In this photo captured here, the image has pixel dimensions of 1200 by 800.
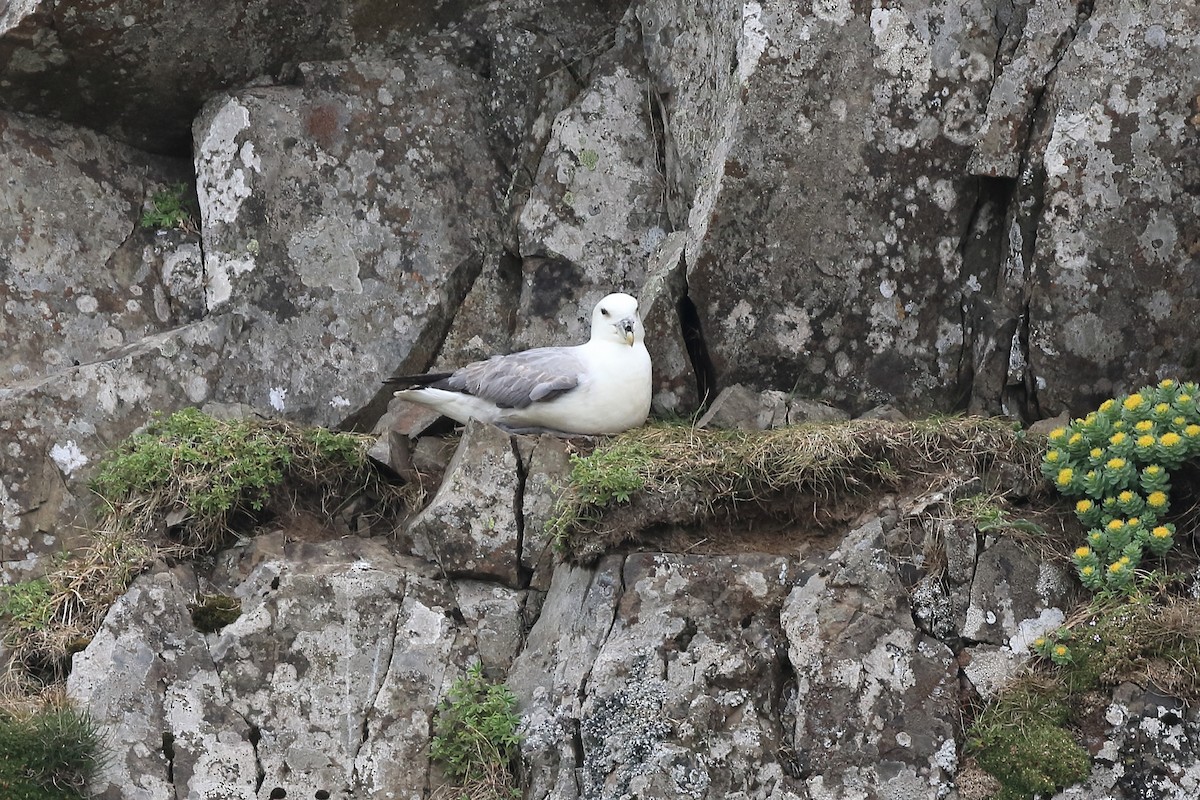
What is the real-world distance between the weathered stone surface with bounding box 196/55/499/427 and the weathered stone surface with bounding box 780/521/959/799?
2692mm

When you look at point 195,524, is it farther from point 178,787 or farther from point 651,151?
point 651,151

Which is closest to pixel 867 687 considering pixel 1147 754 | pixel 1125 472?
pixel 1147 754

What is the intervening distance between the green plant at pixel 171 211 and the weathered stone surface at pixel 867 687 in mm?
3889

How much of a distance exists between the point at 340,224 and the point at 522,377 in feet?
4.84

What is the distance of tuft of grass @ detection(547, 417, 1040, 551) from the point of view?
545 cm

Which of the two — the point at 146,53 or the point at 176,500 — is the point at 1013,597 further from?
the point at 146,53

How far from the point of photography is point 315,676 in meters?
5.48

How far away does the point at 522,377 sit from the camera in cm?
616

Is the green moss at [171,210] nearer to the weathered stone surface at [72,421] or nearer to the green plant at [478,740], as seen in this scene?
the weathered stone surface at [72,421]

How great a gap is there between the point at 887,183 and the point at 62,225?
411cm

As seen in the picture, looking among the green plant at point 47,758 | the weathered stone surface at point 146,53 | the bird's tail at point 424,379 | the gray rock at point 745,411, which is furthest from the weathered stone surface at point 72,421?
the gray rock at point 745,411

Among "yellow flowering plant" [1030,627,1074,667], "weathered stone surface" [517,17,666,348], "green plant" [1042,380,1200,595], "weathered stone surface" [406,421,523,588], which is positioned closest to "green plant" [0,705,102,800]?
"weathered stone surface" [406,421,523,588]

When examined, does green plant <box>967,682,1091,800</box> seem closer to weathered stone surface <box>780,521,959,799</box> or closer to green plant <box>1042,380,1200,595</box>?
weathered stone surface <box>780,521,959,799</box>

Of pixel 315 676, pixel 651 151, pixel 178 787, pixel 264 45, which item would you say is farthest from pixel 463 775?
pixel 264 45
